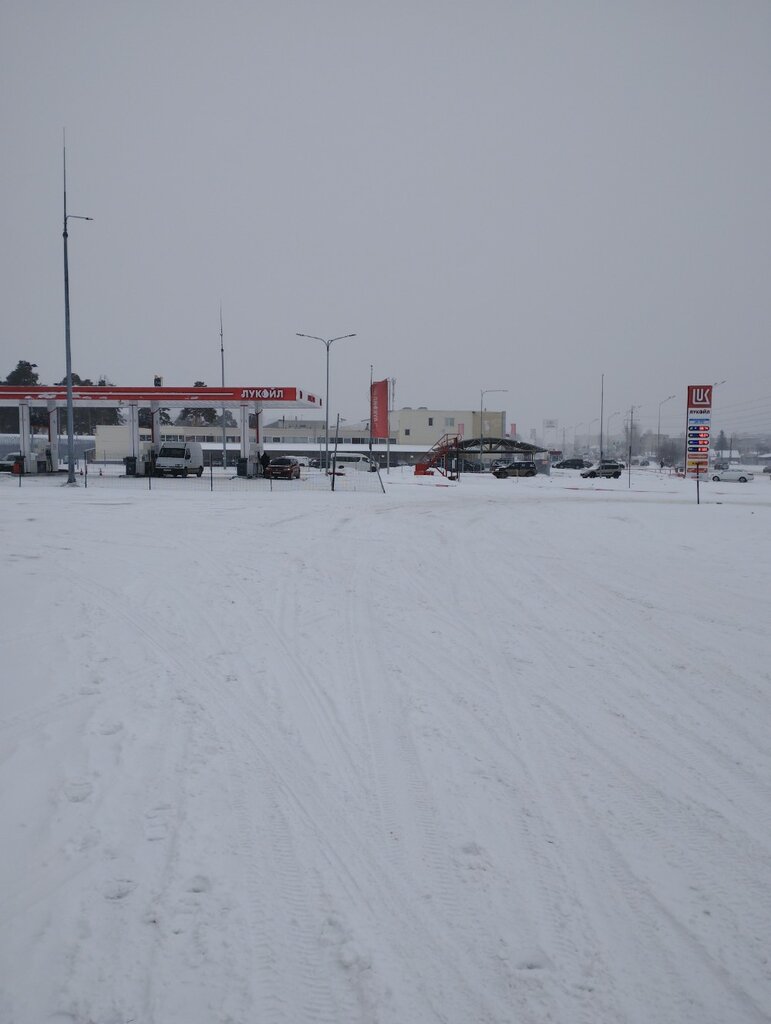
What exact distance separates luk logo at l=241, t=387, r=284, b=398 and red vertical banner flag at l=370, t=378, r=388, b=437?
25.6 feet

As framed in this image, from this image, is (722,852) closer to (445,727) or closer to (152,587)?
(445,727)

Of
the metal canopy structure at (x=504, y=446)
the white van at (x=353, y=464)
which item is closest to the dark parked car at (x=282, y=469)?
the white van at (x=353, y=464)

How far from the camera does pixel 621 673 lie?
685cm

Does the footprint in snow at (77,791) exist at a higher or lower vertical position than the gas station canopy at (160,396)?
lower

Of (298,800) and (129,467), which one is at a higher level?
(129,467)

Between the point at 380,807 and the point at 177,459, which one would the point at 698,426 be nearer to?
the point at 380,807

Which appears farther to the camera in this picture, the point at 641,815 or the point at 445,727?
Answer: the point at 445,727

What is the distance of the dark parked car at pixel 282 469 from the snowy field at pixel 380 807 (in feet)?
102

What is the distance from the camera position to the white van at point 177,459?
4159 centimetres

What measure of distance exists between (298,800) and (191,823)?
0.69 metres

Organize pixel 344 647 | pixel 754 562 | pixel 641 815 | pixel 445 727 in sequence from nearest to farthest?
pixel 641 815
pixel 445 727
pixel 344 647
pixel 754 562

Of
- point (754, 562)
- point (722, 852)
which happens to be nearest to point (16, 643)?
point (722, 852)

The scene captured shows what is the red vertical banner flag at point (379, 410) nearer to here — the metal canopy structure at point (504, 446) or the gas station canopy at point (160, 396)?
the gas station canopy at point (160, 396)

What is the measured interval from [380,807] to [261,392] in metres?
38.5
